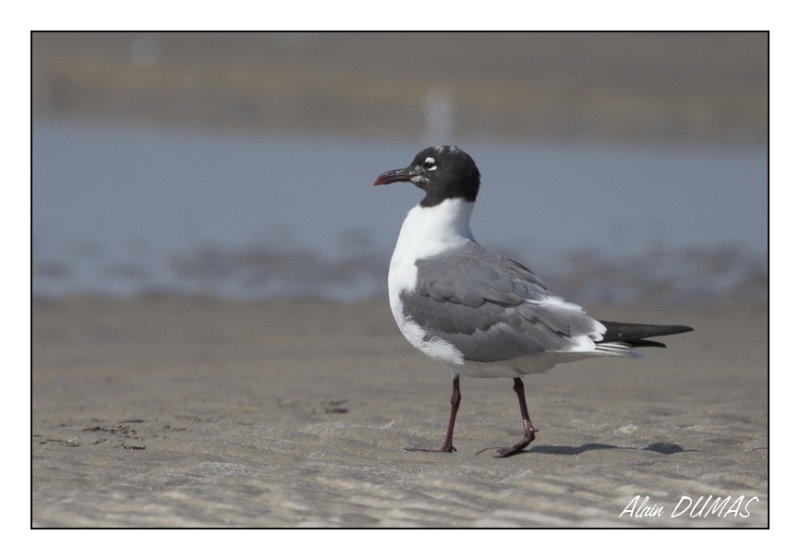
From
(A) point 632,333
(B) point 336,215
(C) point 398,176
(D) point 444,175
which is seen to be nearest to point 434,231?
(D) point 444,175

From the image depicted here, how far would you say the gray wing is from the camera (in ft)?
21.1

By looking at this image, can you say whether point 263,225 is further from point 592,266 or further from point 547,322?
point 547,322

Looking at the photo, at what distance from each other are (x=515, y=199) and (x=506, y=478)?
12.9m

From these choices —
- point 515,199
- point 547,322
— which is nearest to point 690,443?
point 547,322

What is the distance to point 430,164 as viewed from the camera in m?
7.39

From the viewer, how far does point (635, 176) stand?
21875 millimetres

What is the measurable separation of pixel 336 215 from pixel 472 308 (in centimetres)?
1084

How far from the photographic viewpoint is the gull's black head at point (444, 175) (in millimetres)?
7254
